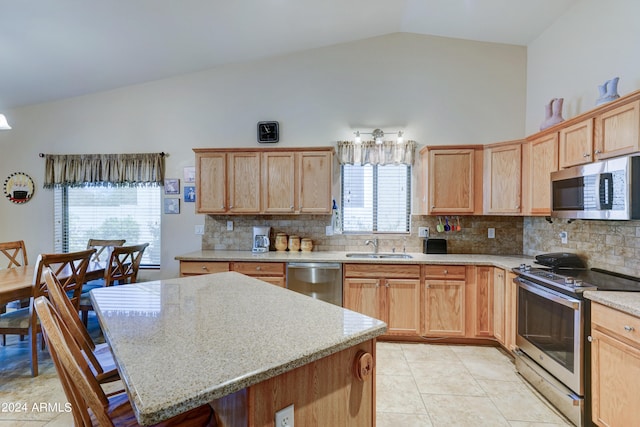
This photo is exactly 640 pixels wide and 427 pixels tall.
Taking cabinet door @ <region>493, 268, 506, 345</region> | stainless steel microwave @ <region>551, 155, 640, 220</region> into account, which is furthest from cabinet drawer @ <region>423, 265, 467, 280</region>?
stainless steel microwave @ <region>551, 155, 640, 220</region>

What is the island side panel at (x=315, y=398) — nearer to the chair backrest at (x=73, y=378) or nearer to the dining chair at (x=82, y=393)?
the dining chair at (x=82, y=393)

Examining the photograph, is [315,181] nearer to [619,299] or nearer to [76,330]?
[76,330]

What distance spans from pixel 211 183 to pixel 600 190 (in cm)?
364

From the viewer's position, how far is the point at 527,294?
100 inches

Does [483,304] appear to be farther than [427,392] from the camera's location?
Yes

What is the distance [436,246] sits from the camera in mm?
3643

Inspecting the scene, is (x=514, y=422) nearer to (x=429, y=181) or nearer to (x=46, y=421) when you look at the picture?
(x=429, y=181)

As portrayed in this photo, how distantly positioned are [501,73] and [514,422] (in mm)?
A: 3672

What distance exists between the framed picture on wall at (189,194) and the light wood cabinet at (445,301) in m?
3.11

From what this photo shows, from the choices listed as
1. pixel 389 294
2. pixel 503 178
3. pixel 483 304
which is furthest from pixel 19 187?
pixel 503 178

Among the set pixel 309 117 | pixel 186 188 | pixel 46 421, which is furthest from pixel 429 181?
pixel 46 421

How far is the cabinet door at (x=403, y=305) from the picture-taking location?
10.4 ft

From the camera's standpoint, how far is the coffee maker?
3.76 meters

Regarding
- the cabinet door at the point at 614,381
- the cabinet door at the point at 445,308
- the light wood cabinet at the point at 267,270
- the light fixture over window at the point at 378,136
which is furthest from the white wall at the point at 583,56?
the light wood cabinet at the point at 267,270
